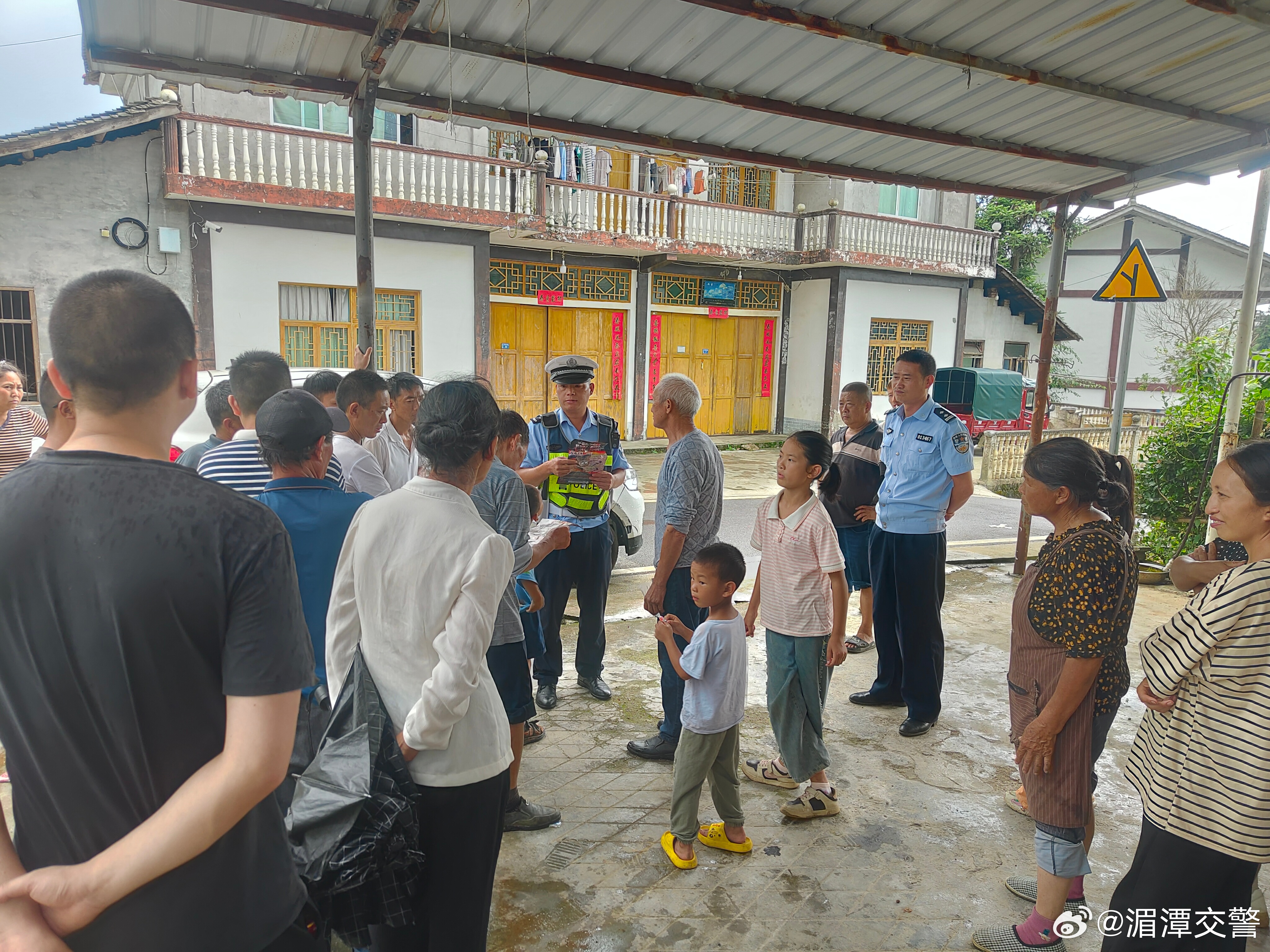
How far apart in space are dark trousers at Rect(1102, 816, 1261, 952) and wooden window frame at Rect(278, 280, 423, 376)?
9.87m

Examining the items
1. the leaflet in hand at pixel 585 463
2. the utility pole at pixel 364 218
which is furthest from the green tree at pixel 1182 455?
the utility pole at pixel 364 218

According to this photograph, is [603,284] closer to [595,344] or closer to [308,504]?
[595,344]

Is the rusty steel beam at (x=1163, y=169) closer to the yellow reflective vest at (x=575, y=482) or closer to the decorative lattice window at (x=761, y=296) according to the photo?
the yellow reflective vest at (x=575, y=482)

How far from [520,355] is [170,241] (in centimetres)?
566

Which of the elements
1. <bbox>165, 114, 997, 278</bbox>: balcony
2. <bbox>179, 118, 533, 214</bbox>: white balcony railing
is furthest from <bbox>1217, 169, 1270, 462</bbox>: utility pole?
<bbox>179, 118, 533, 214</bbox>: white balcony railing

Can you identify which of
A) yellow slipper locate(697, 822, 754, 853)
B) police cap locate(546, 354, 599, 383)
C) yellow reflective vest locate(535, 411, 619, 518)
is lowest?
yellow slipper locate(697, 822, 754, 853)

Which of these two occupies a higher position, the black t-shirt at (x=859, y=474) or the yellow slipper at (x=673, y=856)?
the black t-shirt at (x=859, y=474)

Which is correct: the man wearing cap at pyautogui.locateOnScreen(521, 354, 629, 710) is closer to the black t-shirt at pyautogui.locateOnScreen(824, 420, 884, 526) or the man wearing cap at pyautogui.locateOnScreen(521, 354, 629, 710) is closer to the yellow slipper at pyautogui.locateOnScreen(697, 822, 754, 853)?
the yellow slipper at pyautogui.locateOnScreen(697, 822, 754, 853)

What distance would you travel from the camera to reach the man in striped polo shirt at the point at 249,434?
8.44 ft

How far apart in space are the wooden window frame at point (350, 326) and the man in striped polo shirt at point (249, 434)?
7637 millimetres

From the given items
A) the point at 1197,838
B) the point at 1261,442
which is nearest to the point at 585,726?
the point at 1197,838

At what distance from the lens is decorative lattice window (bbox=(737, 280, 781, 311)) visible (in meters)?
16.9

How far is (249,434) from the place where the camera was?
8.97 ft

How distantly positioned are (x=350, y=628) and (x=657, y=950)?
140 cm
